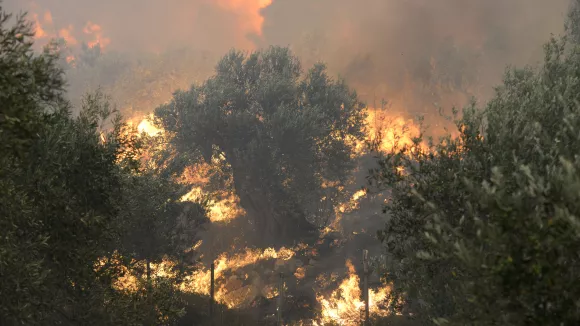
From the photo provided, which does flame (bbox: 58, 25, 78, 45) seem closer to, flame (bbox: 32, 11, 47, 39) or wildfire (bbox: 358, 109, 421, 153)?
flame (bbox: 32, 11, 47, 39)

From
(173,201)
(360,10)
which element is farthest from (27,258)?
(360,10)

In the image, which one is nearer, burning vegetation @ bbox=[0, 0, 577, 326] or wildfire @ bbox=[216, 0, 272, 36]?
burning vegetation @ bbox=[0, 0, 577, 326]

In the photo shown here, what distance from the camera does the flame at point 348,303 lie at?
31.9 m

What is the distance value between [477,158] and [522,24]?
76.7 metres

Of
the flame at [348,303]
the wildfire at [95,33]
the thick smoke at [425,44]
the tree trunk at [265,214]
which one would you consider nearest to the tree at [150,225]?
the flame at [348,303]

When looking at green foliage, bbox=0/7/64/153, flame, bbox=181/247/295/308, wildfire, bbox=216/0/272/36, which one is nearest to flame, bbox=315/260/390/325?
flame, bbox=181/247/295/308

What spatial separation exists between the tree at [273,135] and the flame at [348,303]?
10.5m

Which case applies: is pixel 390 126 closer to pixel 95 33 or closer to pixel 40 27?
pixel 95 33

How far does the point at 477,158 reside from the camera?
13.1m

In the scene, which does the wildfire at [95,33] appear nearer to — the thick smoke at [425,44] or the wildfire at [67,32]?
the wildfire at [67,32]

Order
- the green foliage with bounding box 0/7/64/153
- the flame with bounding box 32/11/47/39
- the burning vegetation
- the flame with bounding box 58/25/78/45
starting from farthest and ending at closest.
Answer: the flame with bounding box 58/25/78/45 → the flame with bounding box 32/11/47/39 → the burning vegetation → the green foliage with bounding box 0/7/64/153

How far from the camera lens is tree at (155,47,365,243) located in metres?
44.8

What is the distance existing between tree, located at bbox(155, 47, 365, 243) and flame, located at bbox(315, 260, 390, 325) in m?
10.5

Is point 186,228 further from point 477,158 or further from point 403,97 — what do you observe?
point 403,97
